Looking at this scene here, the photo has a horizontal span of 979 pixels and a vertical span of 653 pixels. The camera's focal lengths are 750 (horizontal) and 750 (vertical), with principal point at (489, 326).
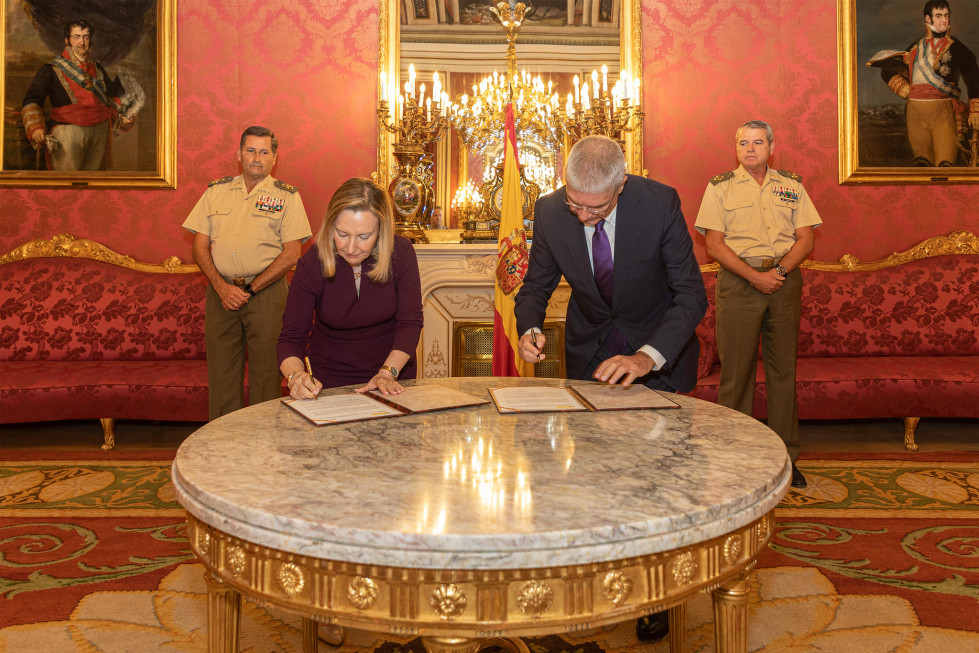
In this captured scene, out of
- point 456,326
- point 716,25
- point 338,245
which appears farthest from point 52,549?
point 716,25

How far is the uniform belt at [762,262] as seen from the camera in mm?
4047

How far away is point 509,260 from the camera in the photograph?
4.50m

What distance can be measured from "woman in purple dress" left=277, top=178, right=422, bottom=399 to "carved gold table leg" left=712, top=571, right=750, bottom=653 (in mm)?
1312

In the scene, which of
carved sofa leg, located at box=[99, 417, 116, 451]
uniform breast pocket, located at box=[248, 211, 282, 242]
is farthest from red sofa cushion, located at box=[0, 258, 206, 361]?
uniform breast pocket, located at box=[248, 211, 282, 242]

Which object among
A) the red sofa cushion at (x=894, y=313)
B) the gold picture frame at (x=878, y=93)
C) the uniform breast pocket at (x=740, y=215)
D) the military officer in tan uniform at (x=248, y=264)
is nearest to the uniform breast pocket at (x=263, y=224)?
the military officer in tan uniform at (x=248, y=264)

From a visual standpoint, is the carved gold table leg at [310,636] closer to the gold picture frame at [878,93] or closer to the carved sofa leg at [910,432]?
the carved sofa leg at [910,432]

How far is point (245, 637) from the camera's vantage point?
232 centimetres

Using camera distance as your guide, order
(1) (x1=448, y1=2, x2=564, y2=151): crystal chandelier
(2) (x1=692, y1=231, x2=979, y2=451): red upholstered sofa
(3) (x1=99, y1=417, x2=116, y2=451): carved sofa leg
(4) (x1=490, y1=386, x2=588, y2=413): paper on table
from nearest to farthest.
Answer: (4) (x1=490, y1=386, x2=588, y2=413): paper on table
(3) (x1=99, y1=417, x2=116, y2=451): carved sofa leg
(2) (x1=692, y1=231, x2=979, y2=451): red upholstered sofa
(1) (x1=448, y1=2, x2=564, y2=151): crystal chandelier

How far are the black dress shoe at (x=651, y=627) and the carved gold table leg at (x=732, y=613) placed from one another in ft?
2.97

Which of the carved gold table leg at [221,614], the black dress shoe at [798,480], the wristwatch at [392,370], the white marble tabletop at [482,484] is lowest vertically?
the black dress shoe at [798,480]

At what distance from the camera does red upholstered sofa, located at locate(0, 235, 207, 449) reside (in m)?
4.78

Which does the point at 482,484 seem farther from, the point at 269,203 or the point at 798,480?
the point at 269,203

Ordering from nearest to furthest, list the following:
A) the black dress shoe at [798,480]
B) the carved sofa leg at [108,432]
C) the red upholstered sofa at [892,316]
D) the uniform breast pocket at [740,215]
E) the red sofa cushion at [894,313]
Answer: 1. the black dress shoe at [798,480]
2. the uniform breast pocket at [740,215]
3. the carved sofa leg at [108,432]
4. the red upholstered sofa at [892,316]
5. the red sofa cushion at [894,313]

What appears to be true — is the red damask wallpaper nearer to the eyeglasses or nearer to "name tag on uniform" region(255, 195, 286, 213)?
"name tag on uniform" region(255, 195, 286, 213)
